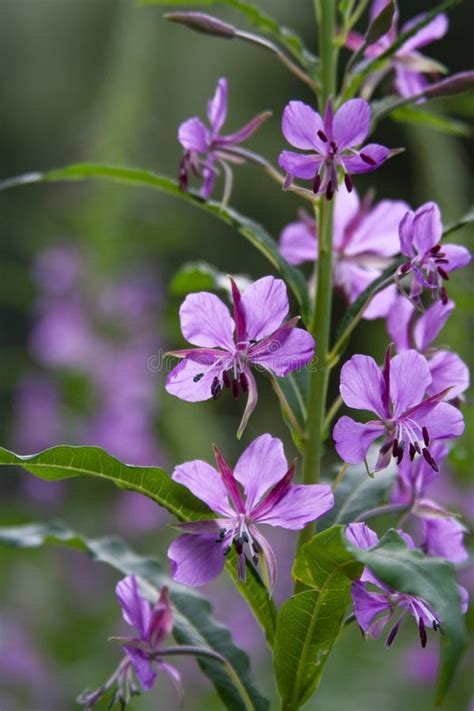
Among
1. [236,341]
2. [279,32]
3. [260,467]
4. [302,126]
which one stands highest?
[279,32]

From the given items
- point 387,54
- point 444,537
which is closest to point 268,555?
point 444,537

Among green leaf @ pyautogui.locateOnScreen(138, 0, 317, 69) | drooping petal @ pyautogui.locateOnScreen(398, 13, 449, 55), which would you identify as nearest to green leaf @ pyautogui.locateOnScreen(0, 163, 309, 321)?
green leaf @ pyautogui.locateOnScreen(138, 0, 317, 69)

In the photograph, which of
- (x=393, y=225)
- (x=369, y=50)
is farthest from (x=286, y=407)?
(x=369, y=50)

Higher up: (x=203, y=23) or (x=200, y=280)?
(x=203, y=23)

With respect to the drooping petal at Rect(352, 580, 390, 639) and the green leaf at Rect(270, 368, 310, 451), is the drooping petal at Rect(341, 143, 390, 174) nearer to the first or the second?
the green leaf at Rect(270, 368, 310, 451)

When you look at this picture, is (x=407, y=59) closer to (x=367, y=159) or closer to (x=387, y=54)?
(x=387, y=54)

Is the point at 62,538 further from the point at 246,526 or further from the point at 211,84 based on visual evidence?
the point at 211,84
